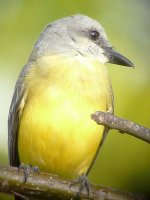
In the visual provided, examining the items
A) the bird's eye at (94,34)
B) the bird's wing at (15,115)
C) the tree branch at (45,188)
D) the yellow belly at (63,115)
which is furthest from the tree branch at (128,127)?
the bird's eye at (94,34)

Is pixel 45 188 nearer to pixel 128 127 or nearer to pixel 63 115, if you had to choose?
pixel 128 127

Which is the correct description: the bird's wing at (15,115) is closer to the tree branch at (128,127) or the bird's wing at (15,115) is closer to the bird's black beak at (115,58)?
the bird's black beak at (115,58)

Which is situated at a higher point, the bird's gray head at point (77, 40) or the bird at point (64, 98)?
the bird's gray head at point (77, 40)

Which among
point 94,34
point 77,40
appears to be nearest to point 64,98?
point 77,40

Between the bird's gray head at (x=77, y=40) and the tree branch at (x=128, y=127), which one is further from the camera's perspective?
the bird's gray head at (x=77, y=40)

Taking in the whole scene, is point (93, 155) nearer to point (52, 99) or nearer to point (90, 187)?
point (52, 99)

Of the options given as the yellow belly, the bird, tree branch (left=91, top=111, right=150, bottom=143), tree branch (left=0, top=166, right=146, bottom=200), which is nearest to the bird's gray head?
the bird
